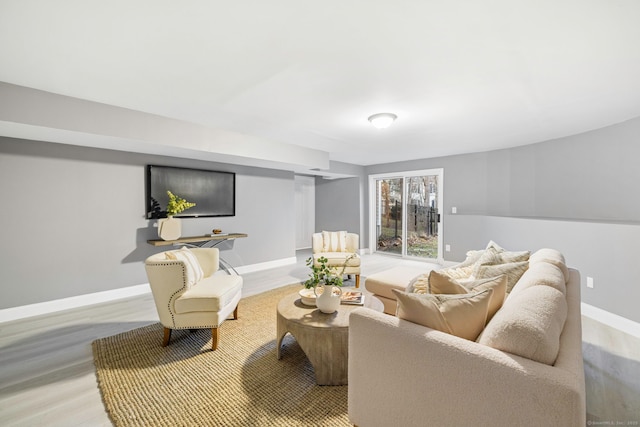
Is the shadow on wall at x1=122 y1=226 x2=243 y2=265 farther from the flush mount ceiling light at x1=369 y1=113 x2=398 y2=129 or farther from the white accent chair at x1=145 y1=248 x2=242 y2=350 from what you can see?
the flush mount ceiling light at x1=369 y1=113 x2=398 y2=129

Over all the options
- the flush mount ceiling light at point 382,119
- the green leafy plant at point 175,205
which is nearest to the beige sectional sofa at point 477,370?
the flush mount ceiling light at point 382,119

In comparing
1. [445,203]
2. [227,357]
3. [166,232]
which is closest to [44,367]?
[227,357]

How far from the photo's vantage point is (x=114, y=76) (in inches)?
95.7

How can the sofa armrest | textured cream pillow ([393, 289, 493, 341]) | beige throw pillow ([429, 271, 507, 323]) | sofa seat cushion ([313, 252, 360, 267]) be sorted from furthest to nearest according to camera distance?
1. sofa seat cushion ([313, 252, 360, 267])
2. beige throw pillow ([429, 271, 507, 323])
3. textured cream pillow ([393, 289, 493, 341])
4. the sofa armrest

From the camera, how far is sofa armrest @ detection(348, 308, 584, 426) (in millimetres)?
886

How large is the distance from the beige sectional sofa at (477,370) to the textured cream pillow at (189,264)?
5.61 feet

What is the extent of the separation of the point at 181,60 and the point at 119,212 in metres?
2.67

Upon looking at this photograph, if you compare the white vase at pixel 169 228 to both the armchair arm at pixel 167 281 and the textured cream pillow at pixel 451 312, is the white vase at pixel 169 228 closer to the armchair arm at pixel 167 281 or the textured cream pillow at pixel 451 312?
the armchair arm at pixel 167 281

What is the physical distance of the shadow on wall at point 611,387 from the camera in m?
1.68

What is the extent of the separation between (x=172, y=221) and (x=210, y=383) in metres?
2.64

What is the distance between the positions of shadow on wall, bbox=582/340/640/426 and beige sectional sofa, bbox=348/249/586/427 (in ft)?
2.59

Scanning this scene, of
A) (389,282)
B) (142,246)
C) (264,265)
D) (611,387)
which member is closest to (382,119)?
(389,282)

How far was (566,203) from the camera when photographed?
4.48 metres

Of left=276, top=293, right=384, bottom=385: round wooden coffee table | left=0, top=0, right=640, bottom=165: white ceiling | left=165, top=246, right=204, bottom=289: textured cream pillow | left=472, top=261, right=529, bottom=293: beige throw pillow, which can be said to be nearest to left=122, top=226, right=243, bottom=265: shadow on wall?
left=165, top=246, right=204, bottom=289: textured cream pillow
